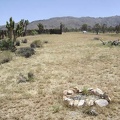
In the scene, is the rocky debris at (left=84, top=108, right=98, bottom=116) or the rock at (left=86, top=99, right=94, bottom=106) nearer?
the rocky debris at (left=84, top=108, right=98, bottom=116)

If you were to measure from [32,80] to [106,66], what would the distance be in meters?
5.04

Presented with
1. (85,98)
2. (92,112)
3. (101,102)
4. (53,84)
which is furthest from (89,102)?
(53,84)

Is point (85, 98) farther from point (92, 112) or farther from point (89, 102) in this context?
point (92, 112)

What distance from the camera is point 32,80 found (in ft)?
39.5

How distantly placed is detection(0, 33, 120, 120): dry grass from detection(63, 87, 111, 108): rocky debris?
24 cm

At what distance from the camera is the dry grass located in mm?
8109

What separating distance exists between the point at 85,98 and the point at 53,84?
266cm

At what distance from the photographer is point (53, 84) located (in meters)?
11.4

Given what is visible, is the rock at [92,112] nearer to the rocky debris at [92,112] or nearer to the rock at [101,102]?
the rocky debris at [92,112]

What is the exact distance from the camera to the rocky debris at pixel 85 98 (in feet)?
28.1

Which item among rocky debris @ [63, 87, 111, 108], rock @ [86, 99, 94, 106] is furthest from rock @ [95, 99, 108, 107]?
rock @ [86, 99, 94, 106]

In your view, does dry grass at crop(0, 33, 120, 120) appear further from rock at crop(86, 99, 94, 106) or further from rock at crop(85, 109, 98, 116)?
rock at crop(86, 99, 94, 106)

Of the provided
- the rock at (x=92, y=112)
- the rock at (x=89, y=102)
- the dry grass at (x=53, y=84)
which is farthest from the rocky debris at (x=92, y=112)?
the rock at (x=89, y=102)

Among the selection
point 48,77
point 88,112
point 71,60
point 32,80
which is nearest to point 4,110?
point 88,112
